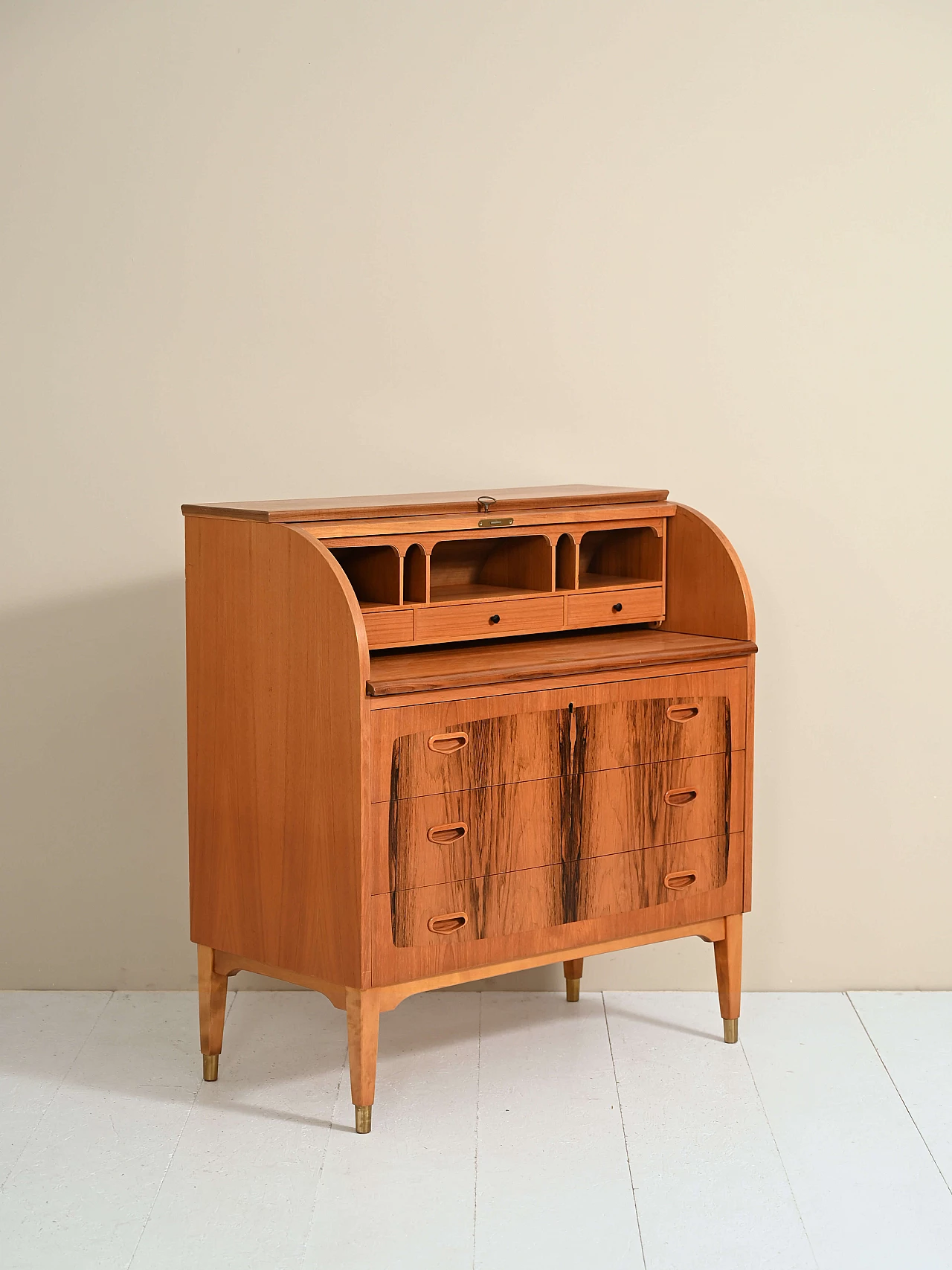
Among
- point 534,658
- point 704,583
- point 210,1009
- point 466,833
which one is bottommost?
point 210,1009

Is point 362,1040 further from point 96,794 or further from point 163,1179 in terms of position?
point 96,794

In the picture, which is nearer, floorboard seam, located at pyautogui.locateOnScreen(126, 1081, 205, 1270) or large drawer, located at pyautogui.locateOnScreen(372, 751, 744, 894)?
floorboard seam, located at pyautogui.locateOnScreen(126, 1081, 205, 1270)

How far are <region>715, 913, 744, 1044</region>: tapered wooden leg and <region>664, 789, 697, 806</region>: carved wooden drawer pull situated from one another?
0.31 meters

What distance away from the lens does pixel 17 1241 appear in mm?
2254

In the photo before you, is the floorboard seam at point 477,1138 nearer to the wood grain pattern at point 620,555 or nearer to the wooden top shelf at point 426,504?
the wood grain pattern at point 620,555

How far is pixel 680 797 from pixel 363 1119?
890mm

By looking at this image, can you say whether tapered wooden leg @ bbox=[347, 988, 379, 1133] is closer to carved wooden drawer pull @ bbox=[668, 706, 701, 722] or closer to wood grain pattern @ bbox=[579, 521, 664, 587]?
carved wooden drawer pull @ bbox=[668, 706, 701, 722]

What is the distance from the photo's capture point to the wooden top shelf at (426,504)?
261 centimetres

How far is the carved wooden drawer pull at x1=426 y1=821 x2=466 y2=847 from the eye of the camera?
260 centimetres

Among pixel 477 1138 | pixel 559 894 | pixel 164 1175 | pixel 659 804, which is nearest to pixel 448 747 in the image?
pixel 559 894

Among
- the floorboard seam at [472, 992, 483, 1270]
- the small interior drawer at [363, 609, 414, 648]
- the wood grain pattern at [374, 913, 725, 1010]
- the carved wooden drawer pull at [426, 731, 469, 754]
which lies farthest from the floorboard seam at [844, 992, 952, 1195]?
the small interior drawer at [363, 609, 414, 648]

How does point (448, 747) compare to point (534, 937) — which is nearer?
point (448, 747)

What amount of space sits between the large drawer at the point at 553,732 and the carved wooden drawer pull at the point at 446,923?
24 cm

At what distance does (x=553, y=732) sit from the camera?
2.71 metres
